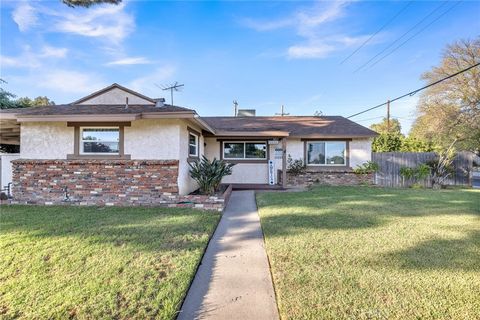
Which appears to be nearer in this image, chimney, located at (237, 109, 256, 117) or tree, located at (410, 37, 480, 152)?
tree, located at (410, 37, 480, 152)

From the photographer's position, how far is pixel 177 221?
18.9 ft

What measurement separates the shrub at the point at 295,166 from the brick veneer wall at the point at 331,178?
215 mm

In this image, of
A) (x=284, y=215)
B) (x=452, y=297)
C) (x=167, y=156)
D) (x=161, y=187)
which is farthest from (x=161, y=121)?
(x=452, y=297)

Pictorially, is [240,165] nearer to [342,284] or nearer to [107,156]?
[107,156]

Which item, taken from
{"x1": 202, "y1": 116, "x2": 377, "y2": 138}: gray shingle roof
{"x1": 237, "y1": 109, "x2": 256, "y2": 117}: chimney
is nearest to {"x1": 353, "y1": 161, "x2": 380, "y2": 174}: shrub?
{"x1": 202, "y1": 116, "x2": 377, "y2": 138}: gray shingle roof

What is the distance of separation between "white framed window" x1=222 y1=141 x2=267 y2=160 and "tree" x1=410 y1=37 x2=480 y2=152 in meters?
11.5

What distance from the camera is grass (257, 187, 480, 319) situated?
103 inches

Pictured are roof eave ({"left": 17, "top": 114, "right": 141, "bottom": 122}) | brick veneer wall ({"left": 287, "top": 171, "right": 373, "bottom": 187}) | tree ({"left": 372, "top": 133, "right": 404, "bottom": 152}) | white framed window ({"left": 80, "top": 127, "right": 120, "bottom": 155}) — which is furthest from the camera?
tree ({"left": 372, "top": 133, "right": 404, "bottom": 152})

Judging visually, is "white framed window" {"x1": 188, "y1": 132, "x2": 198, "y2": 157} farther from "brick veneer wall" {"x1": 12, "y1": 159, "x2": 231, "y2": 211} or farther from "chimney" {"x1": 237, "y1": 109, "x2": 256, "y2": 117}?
"chimney" {"x1": 237, "y1": 109, "x2": 256, "y2": 117}

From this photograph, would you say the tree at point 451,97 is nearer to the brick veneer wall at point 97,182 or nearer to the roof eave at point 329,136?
the roof eave at point 329,136

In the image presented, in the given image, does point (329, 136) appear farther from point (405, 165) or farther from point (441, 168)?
point (441, 168)

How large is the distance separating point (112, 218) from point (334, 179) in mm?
10649

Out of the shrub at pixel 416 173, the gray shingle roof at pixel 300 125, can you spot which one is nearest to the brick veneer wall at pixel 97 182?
the gray shingle roof at pixel 300 125

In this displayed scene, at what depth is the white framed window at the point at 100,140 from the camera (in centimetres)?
818
